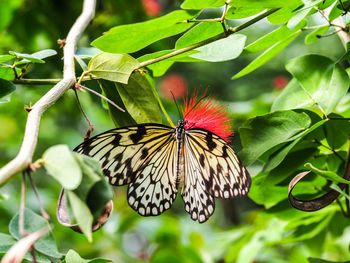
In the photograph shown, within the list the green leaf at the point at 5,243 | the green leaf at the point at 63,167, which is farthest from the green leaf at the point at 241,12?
the green leaf at the point at 5,243

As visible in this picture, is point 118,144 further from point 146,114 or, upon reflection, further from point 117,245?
point 117,245

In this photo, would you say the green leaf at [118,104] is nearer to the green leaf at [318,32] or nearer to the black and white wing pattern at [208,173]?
the black and white wing pattern at [208,173]

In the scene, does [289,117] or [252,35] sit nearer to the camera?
[289,117]

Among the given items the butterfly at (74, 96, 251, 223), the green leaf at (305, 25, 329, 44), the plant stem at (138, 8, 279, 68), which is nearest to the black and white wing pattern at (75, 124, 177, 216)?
the butterfly at (74, 96, 251, 223)

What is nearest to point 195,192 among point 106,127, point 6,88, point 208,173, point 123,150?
point 208,173

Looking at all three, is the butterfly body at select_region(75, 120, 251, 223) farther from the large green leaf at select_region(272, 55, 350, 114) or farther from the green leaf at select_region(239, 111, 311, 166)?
the large green leaf at select_region(272, 55, 350, 114)

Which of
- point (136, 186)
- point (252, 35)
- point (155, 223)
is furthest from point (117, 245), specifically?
point (252, 35)
